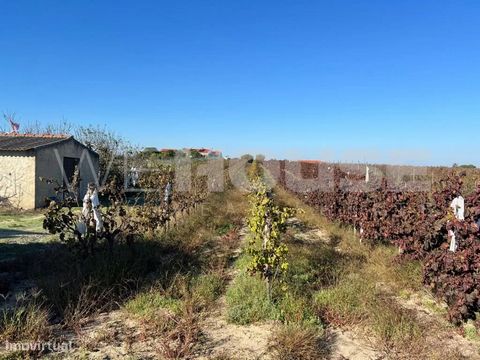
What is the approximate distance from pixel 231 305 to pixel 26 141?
616 inches

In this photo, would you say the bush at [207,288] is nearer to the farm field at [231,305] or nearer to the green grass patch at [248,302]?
the farm field at [231,305]

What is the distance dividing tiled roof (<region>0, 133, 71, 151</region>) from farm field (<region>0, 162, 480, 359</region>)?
977 cm

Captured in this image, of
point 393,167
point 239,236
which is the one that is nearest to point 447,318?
point 239,236

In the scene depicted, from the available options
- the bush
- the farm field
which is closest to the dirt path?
the farm field

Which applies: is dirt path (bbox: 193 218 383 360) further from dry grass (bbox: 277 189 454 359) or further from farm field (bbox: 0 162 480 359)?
dry grass (bbox: 277 189 454 359)

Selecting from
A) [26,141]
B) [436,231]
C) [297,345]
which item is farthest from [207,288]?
[26,141]

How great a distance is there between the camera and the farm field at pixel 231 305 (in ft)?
12.8

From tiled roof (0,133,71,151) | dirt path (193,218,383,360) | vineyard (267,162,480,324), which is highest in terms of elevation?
tiled roof (0,133,71,151)

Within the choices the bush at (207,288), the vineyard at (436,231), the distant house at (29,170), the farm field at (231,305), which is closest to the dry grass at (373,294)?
the farm field at (231,305)

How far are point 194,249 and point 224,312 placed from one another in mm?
2865

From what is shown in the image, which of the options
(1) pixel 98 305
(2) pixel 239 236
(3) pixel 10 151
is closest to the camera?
(1) pixel 98 305

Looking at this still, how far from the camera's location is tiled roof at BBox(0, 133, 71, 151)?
50.7 feet

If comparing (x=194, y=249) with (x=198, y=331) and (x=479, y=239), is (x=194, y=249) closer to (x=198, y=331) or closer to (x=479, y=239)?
(x=198, y=331)

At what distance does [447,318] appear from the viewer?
15.0ft
